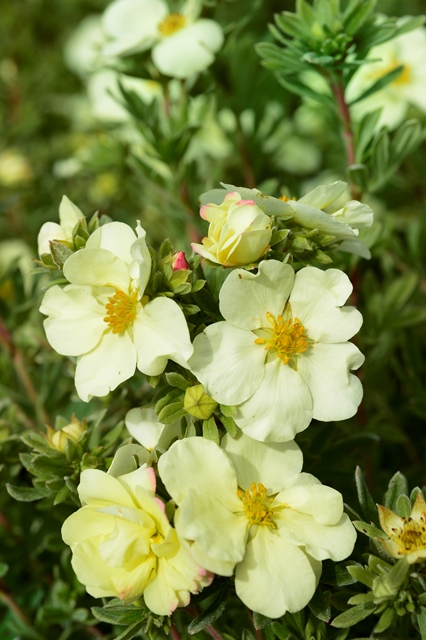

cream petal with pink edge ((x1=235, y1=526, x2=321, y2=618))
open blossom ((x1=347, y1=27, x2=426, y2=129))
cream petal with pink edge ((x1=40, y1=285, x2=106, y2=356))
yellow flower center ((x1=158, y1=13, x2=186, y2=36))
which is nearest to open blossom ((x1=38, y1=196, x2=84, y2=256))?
cream petal with pink edge ((x1=40, y1=285, x2=106, y2=356))

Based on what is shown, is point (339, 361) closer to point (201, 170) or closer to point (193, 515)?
point (193, 515)

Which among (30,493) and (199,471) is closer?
(199,471)

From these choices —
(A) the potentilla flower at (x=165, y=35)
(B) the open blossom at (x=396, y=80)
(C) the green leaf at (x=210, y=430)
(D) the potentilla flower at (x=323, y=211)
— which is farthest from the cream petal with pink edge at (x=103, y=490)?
(B) the open blossom at (x=396, y=80)

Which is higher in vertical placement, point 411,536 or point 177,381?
point 177,381

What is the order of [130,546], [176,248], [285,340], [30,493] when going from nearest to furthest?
1. [130,546]
2. [285,340]
3. [30,493]
4. [176,248]

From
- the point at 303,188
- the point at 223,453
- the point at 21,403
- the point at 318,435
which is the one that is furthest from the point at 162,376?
the point at 303,188

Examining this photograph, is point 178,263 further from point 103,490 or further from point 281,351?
point 103,490

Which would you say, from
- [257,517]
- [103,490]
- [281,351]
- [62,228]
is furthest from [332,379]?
[62,228]
